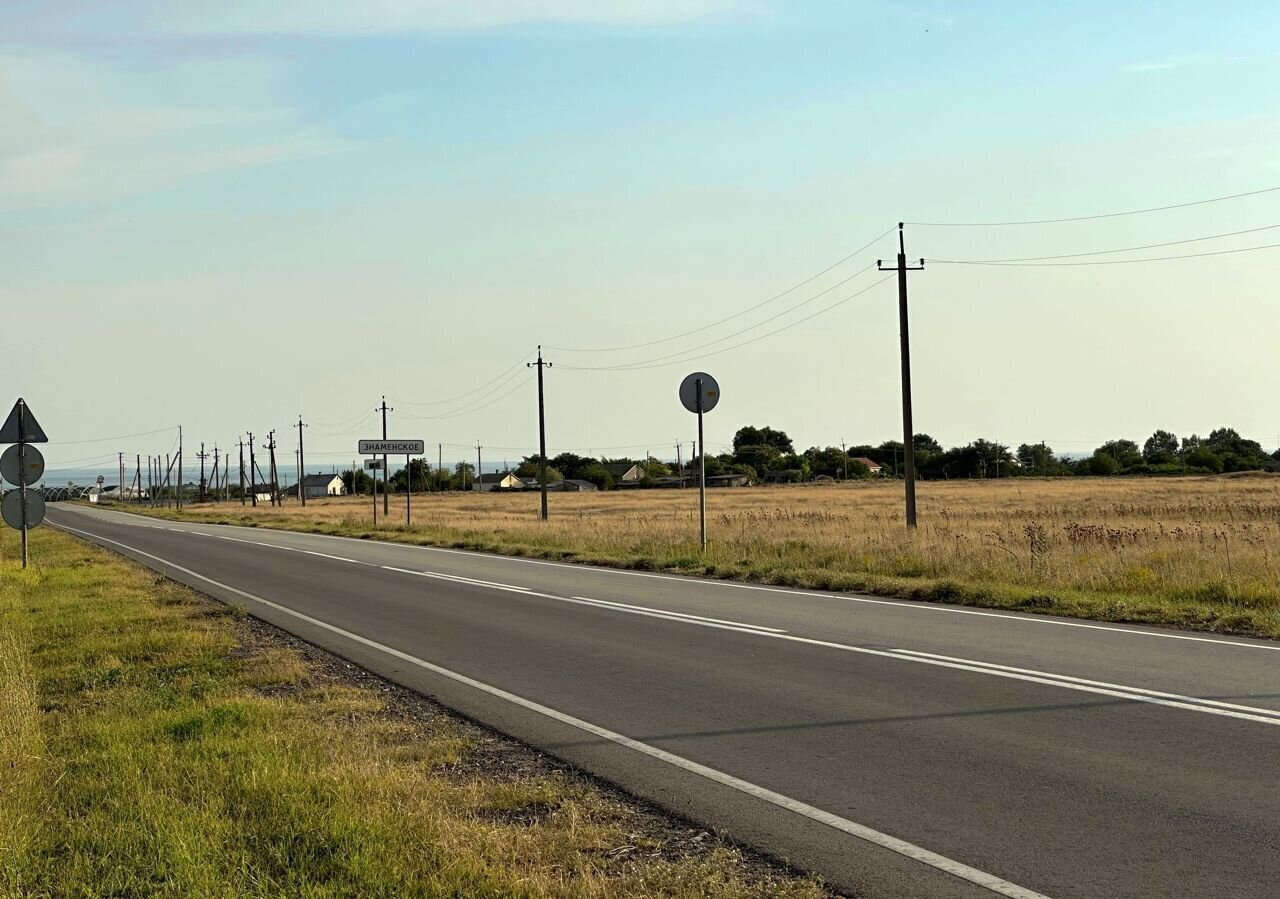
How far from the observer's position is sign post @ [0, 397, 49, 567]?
786 inches

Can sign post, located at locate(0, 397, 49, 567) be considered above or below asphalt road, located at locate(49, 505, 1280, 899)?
above

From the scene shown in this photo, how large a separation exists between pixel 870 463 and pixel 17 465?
16432 centimetres

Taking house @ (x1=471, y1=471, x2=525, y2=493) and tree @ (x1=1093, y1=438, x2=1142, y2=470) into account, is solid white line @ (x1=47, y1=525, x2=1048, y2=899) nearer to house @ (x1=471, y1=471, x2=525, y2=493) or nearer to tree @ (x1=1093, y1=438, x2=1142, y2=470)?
tree @ (x1=1093, y1=438, x2=1142, y2=470)

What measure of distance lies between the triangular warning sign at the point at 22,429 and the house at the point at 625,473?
156 metres

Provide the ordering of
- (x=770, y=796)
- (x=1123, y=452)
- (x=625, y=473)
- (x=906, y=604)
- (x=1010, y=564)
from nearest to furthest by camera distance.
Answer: (x=770, y=796), (x=906, y=604), (x=1010, y=564), (x=1123, y=452), (x=625, y=473)

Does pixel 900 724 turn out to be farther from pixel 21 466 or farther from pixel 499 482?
pixel 499 482

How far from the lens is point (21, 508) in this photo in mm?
20109

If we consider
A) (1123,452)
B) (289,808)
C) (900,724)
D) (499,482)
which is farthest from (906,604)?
(499,482)

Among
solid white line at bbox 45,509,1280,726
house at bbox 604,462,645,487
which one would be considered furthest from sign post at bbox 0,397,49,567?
house at bbox 604,462,645,487

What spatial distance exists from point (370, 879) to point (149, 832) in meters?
1.38

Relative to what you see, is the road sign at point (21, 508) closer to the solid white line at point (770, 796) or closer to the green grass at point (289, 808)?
the green grass at point (289, 808)

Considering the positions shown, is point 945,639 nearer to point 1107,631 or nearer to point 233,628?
point 1107,631

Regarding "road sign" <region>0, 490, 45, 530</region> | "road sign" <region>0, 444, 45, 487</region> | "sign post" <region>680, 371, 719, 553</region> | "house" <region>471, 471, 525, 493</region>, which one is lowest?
"house" <region>471, 471, 525, 493</region>

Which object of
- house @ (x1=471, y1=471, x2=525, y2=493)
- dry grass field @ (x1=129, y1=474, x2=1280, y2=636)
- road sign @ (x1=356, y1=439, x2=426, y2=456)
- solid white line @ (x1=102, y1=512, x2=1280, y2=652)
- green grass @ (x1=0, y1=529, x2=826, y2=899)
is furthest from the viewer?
house @ (x1=471, y1=471, x2=525, y2=493)
